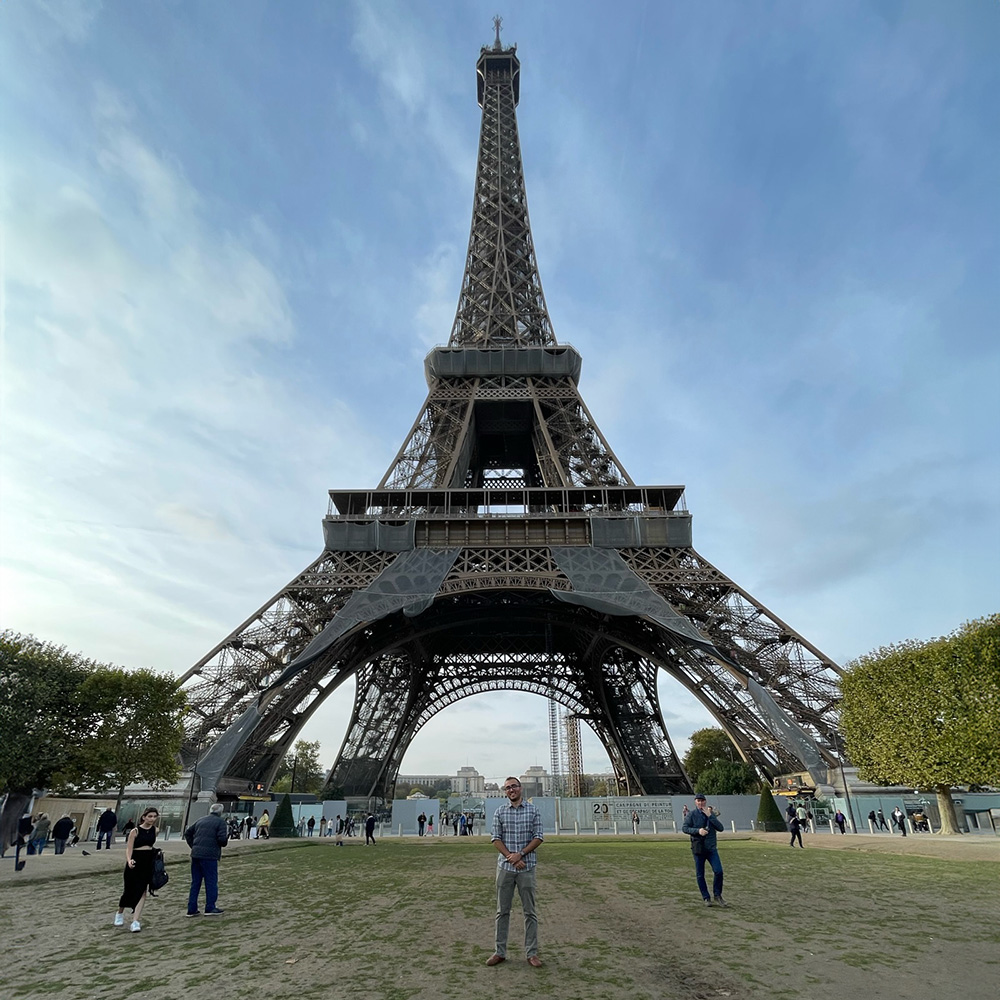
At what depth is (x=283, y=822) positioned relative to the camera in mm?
26312

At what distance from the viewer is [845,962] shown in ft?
16.2

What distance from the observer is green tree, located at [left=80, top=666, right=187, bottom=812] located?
2009 cm

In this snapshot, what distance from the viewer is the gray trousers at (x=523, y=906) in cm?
500

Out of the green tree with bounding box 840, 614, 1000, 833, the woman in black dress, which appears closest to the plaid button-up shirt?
the woman in black dress

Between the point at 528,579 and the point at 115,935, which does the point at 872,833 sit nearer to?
the point at 528,579

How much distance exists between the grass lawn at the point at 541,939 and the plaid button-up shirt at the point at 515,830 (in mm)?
717

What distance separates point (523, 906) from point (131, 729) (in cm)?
2095

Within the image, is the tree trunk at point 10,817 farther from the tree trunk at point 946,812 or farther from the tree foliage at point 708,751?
the tree foliage at point 708,751

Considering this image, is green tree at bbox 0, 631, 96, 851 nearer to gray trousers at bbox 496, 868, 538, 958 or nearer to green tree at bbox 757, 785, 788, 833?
gray trousers at bbox 496, 868, 538, 958

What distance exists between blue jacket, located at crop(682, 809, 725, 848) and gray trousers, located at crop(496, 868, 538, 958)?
10.3ft

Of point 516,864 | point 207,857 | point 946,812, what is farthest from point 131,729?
point 946,812

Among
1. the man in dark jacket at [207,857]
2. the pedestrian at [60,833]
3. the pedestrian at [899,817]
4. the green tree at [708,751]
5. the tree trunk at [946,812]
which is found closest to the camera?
the man in dark jacket at [207,857]

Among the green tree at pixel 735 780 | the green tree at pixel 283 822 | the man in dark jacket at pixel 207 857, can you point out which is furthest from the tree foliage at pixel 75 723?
the green tree at pixel 735 780

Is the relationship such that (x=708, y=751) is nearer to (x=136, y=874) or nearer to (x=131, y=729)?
(x=131, y=729)
